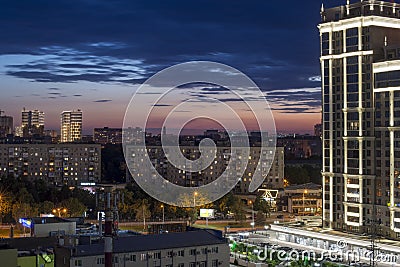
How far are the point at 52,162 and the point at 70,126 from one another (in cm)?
4975

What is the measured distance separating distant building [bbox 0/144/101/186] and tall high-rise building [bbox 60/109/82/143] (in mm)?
48188

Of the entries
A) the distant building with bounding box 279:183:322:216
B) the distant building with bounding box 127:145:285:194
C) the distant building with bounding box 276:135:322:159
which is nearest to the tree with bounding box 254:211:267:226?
the distant building with bounding box 279:183:322:216

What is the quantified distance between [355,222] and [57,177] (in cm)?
3193

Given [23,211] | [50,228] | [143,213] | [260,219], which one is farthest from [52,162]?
[50,228]

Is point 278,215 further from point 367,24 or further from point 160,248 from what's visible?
point 160,248

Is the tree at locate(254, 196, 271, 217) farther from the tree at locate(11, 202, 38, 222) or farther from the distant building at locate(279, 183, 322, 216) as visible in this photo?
the tree at locate(11, 202, 38, 222)

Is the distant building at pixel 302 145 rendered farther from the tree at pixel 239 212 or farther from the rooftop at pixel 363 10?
the rooftop at pixel 363 10

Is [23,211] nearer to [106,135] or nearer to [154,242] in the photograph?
[154,242]

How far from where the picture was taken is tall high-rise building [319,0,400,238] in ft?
82.1

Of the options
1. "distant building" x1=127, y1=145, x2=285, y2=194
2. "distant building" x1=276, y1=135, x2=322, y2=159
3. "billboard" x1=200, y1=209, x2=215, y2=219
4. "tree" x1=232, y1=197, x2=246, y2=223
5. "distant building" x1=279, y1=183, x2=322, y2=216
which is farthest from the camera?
"distant building" x1=276, y1=135, x2=322, y2=159

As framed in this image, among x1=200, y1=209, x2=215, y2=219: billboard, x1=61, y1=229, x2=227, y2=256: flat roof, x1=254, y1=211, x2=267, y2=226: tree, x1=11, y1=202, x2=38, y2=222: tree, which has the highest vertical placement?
x1=61, y1=229, x2=227, y2=256: flat roof

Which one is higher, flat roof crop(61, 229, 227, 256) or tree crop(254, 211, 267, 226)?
flat roof crop(61, 229, 227, 256)

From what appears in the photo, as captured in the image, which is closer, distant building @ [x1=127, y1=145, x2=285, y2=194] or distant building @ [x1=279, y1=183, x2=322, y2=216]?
distant building @ [x1=279, y1=183, x2=322, y2=216]

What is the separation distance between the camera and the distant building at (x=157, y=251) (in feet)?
50.8
